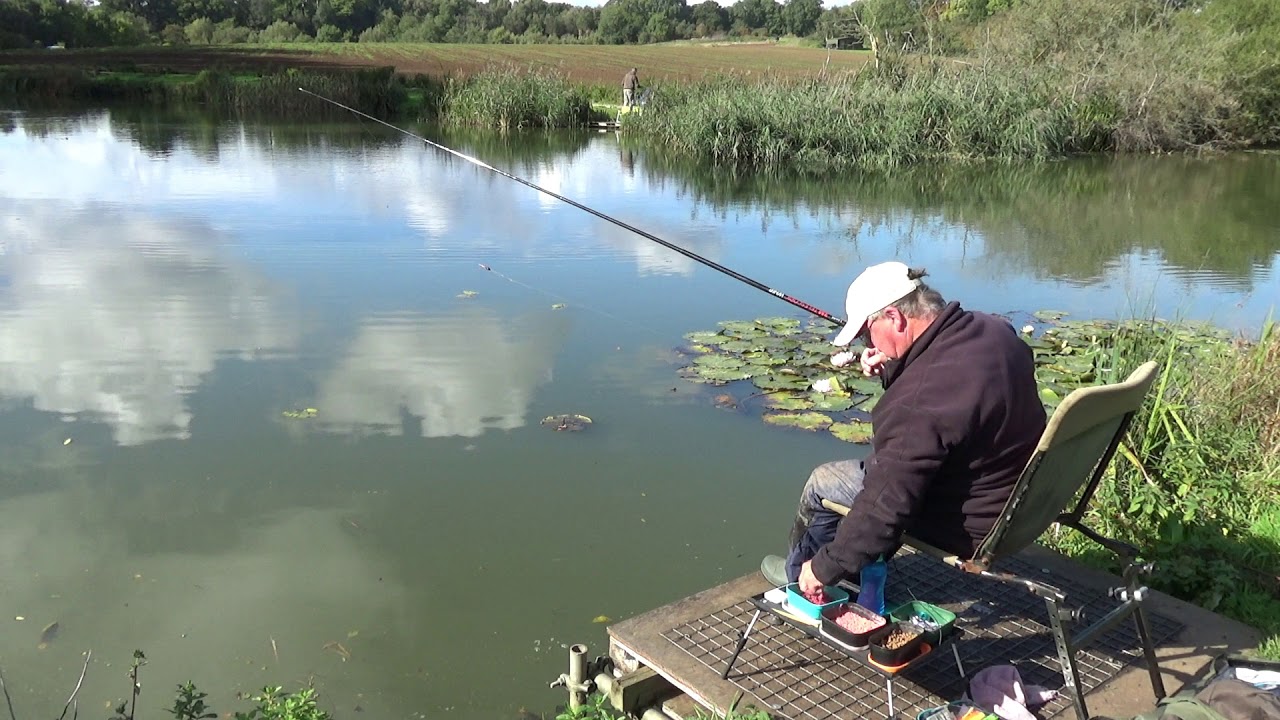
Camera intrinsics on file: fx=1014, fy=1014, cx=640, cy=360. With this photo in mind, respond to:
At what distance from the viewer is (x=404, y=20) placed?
244 ft

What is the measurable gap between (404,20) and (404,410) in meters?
75.4

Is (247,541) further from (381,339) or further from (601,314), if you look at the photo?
(601,314)

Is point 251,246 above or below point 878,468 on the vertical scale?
below

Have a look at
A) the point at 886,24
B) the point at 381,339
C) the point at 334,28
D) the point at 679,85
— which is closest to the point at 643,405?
the point at 381,339

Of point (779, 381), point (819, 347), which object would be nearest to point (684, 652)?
point (779, 381)

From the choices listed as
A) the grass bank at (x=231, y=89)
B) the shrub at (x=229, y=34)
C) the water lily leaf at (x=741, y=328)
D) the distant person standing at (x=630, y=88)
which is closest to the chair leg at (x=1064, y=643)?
the water lily leaf at (x=741, y=328)

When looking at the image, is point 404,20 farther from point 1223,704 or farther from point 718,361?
point 1223,704

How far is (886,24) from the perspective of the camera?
1148 inches

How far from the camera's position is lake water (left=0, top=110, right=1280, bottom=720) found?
3.36 metres

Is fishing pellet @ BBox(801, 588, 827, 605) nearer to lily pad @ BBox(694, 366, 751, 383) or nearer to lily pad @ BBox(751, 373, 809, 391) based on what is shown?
lily pad @ BBox(751, 373, 809, 391)

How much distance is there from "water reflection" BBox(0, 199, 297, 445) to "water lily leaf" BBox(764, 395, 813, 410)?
9.74 feet

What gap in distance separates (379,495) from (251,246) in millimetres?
5668

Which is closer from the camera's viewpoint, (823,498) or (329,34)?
(823,498)

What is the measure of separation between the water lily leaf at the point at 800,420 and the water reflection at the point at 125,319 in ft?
9.54
